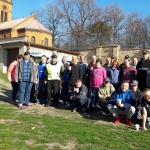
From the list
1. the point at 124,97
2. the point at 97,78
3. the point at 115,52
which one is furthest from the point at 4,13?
the point at 124,97

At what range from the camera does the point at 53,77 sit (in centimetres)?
749

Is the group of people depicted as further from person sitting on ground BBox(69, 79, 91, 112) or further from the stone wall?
the stone wall

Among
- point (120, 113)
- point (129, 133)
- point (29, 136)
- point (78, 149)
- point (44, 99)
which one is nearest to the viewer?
point (78, 149)

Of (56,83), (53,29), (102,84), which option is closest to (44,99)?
(56,83)

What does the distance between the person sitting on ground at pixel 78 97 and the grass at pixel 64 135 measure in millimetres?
887

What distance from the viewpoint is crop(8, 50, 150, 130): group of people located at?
19.2 feet

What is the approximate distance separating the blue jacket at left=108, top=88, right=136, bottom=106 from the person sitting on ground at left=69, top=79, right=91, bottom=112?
0.99 m

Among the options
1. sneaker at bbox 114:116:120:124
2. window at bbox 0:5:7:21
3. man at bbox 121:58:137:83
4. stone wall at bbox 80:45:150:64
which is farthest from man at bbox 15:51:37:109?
window at bbox 0:5:7:21

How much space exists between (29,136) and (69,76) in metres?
3.48

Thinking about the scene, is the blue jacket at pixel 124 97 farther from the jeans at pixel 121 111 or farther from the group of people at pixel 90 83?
the jeans at pixel 121 111

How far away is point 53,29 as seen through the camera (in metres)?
55.8

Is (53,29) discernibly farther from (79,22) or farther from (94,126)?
(94,126)

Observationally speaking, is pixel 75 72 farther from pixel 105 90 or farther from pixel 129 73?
pixel 129 73

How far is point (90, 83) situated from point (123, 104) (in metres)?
1.88
